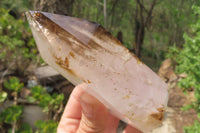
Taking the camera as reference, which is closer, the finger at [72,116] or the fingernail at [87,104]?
the fingernail at [87,104]

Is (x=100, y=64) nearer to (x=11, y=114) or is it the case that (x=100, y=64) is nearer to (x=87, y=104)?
(x=87, y=104)

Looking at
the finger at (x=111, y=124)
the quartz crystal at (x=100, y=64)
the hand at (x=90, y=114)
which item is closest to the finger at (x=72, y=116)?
the hand at (x=90, y=114)

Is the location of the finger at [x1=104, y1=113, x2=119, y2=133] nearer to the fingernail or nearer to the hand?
the hand

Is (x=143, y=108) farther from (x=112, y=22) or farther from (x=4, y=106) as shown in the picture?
(x=4, y=106)

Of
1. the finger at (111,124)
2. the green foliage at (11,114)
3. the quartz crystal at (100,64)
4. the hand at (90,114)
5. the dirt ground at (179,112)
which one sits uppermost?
the quartz crystal at (100,64)

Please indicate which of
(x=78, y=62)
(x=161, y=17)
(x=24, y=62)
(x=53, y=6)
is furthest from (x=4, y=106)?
(x=161, y=17)

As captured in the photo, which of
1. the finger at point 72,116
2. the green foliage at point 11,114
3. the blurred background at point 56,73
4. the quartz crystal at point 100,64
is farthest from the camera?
the green foliage at point 11,114

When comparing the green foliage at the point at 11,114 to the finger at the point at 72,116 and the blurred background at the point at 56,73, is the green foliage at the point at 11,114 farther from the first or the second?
the finger at the point at 72,116

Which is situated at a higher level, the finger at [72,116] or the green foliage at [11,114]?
the finger at [72,116]
